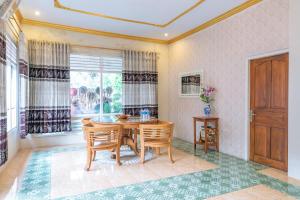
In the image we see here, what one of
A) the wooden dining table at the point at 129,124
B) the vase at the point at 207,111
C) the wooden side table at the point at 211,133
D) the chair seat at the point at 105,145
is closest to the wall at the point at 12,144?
the wooden dining table at the point at 129,124

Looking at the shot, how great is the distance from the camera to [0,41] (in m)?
2.87

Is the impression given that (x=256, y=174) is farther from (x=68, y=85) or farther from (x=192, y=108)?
(x=68, y=85)

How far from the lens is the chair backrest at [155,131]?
11.8 feet

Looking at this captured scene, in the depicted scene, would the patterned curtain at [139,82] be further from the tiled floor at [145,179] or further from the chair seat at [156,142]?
the chair seat at [156,142]

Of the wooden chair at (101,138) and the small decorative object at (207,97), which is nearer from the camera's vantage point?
the wooden chair at (101,138)

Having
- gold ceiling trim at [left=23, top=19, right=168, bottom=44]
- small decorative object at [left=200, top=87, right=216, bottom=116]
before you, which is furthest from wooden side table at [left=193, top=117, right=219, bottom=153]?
gold ceiling trim at [left=23, top=19, right=168, bottom=44]

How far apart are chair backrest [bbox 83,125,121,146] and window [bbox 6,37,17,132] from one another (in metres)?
1.75

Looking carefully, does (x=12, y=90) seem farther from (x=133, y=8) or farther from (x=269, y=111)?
(x=269, y=111)

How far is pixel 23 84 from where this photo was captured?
426cm

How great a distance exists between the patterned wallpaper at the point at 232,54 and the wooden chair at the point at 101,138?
7.79 feet

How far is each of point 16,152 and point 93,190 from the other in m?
2.68

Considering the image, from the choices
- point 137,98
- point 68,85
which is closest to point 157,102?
point 137,98

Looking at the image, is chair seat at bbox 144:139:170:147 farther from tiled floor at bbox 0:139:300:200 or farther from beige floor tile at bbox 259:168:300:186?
beige floor tile at bbox 259:168:300:186

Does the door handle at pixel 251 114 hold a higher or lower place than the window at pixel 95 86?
lower
